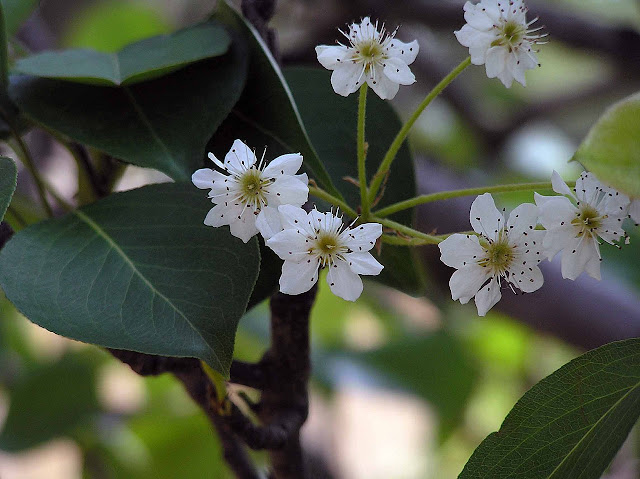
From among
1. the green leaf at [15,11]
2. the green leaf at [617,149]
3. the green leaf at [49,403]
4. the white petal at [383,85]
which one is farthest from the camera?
the green leaf at [49,403]

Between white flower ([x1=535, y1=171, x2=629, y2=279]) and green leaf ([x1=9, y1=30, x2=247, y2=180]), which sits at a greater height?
green leaf ([x1=9, y1=30, x2=247, y2=180])

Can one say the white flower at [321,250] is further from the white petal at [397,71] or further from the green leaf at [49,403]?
the green leaf at [49,403]

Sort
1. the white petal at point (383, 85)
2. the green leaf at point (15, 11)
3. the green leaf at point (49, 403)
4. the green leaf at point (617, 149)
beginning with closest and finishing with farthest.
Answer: the green leaf at point (617, 149), the white petal at point (383, 85), the green leaf at point (15, 11), the green leaf at point (49, 403)

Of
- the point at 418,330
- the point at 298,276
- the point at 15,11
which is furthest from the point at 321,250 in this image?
the point at 418,330

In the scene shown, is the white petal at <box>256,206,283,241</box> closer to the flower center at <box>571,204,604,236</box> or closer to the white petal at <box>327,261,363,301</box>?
the white petal at <box>327,261,363,301</box>

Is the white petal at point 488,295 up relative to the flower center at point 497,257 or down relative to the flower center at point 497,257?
down

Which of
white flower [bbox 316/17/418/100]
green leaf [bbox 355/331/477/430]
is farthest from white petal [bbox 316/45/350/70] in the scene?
green leaf [bbox 355/331/477/430]

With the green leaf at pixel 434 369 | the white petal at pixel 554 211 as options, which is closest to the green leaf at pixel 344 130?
the white petal at pixel 554 211
